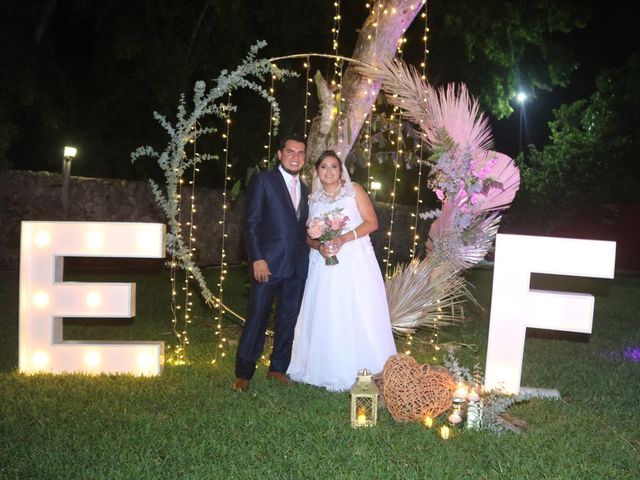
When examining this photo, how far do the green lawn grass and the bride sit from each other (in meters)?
0.30

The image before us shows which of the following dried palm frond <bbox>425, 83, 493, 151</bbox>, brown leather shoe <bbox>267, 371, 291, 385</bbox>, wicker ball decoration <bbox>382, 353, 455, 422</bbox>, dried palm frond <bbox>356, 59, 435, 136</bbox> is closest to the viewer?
wicker ball decoration <bbox>382, 353, 455, 422</bbox>

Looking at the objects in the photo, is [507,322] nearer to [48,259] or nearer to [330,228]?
[330,228]

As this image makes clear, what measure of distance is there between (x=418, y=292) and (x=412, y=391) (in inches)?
98.9

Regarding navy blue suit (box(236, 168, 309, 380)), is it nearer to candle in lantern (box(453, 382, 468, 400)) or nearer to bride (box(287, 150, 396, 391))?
bride (box(287, 150, 396, 391))

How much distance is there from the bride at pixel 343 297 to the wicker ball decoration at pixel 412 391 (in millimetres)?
918

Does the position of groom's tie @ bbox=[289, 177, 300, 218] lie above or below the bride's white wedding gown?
above

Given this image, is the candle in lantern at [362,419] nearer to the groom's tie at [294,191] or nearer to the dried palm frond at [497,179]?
the groom's tie at [294,191]

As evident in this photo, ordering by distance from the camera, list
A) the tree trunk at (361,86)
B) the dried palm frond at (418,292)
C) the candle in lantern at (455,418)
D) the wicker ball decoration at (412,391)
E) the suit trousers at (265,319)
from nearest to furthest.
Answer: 1. the candle in lantern at (455,418)
2. the wicker ball decoration at (412,391)
3. the suit trousers at (265,319)
4. the dried palm frond at (418,292)
5. the tree trunk at (361,86)

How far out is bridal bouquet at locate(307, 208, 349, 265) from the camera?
5.45 m

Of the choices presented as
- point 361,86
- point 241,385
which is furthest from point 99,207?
point 241,385

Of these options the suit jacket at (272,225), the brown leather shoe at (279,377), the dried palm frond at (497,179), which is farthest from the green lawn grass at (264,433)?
the dried palm frond at (497,179)

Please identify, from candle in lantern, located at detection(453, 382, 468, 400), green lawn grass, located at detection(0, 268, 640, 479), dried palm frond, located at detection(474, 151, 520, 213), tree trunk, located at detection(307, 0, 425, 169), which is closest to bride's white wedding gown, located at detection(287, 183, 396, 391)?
green lawn grass, located at detection(0, 268, 640, 479)

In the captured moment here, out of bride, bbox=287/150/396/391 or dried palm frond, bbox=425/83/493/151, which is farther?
dried palm frond, bbox=425/83/493/151

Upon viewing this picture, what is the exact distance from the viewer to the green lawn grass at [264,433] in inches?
153
